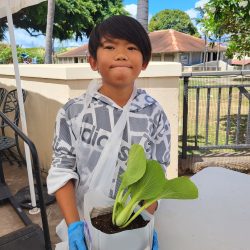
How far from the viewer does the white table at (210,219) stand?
999 millimetres

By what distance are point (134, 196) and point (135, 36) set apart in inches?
22.1

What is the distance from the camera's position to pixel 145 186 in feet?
2.33

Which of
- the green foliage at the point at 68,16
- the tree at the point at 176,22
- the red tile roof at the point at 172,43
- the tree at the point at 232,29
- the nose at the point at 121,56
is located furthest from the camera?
the tree at the point at 176,22

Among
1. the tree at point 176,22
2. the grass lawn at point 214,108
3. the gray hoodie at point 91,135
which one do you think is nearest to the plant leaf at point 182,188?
the gray hoodie at point 91,135

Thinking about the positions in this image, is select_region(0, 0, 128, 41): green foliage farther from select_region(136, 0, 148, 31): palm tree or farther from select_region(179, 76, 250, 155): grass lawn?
select_region(136, 0, 148, 31): palm tree

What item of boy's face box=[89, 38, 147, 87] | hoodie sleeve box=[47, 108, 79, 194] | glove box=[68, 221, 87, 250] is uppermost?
boy's face box=[89, 38, 147, 87]

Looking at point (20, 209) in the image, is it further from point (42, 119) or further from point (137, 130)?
point (137, 130)

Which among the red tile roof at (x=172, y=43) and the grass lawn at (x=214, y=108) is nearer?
the grass lawn at (x=214, y=108)

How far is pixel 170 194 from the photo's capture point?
705 millimetres

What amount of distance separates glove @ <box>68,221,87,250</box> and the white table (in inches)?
12.0

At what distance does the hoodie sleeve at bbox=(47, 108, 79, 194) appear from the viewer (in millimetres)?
1021

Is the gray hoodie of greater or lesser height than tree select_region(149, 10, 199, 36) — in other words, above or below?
below

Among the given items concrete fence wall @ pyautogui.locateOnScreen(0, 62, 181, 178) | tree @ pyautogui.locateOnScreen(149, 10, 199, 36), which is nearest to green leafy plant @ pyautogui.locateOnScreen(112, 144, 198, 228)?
concrete fence wall @ pyautogui.locateOnScreen(0, 62, 181, 178)

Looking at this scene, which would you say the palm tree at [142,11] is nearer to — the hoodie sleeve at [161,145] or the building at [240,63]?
the hoodie sleeve at [161,145]
